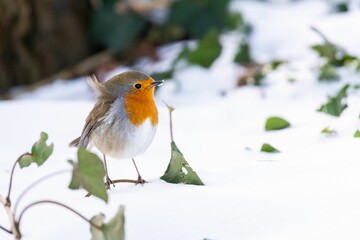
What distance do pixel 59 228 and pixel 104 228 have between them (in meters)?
0.32

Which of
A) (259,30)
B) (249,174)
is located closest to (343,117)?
(249,174)

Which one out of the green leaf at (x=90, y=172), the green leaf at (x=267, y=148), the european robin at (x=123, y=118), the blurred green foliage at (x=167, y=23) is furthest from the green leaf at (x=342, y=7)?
the green leaf at (x=90, y=172)

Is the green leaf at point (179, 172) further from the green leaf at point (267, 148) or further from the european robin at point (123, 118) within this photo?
the green leaf at point (267, 148)

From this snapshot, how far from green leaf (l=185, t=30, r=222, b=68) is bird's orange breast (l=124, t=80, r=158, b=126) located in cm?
206

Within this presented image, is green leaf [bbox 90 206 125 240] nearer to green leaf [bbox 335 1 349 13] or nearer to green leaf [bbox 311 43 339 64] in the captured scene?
green leaf [bbox 311 43 339 64]

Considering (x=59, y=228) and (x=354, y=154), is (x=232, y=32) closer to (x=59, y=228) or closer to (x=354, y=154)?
(x=354, y=154)

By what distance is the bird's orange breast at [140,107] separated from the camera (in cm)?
278

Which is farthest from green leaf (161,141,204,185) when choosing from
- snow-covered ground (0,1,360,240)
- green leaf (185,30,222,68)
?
green leaf (185,30,222,68)

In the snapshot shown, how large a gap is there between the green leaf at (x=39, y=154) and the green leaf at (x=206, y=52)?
266 cm

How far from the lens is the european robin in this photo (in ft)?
9.10

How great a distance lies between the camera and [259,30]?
5.73m

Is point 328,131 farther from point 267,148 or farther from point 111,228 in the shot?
point 111,228

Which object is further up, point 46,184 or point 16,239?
point 16,239

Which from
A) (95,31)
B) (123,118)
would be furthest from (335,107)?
(95,31)
